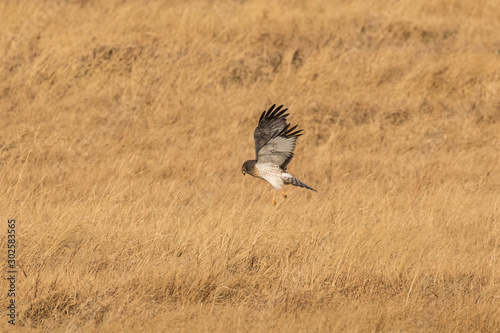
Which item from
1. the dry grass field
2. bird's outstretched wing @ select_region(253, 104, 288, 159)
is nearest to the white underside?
the dry grass field

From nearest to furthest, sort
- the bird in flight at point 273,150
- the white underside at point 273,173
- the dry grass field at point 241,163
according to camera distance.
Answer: the dry grass field at point 241,163
the bird in flight at point 273,150
the white underside at point 273,173

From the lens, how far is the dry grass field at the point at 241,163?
4.83 m

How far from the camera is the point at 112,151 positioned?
926 cm

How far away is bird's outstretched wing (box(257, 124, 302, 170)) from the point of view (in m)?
6.80

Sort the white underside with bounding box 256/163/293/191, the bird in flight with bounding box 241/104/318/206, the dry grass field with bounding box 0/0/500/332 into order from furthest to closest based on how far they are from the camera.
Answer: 1. the white underside with bounding box 256/163/293/191
2. the bird in flight with bounding box 241/104/318/206
3. the dry grass field with bounding box 0/0/500/332

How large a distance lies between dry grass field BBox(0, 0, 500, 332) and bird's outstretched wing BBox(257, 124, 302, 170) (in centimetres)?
43

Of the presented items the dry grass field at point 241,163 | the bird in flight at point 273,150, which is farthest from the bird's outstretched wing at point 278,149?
the dry grass field at point 241,163

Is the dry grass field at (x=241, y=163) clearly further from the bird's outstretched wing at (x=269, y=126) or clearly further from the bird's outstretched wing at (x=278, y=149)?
the bird's outstretched wing at (x=269, y=126)

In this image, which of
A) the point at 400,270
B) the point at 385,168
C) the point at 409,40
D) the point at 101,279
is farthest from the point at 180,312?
the point at 409,40

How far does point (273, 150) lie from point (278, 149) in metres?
0.05

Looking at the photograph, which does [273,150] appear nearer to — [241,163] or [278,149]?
[278,149]

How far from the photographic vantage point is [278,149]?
6.95 metres

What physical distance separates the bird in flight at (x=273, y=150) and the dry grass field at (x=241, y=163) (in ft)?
0.90

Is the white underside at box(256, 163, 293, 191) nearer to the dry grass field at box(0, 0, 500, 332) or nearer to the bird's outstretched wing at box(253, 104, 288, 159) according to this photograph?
the dry grass field at box(0, 0, 500, 332)
